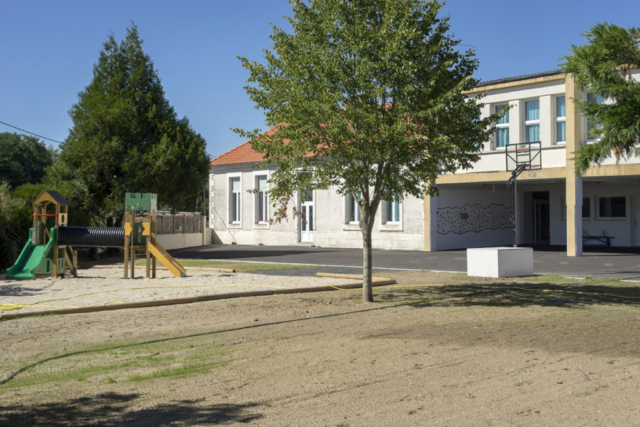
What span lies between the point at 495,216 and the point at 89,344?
26.4 m

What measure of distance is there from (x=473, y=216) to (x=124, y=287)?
65.0 feet

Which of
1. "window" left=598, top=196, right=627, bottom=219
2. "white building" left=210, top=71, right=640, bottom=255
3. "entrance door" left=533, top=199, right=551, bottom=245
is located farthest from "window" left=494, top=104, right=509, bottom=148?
"entrance door" left=533, top=199, right=551, bottom=245

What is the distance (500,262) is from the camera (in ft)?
52.3

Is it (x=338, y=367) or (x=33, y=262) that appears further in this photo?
(x=33, y=262)

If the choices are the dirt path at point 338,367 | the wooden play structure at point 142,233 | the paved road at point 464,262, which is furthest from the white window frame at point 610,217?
the wooden play structure at point 142,233

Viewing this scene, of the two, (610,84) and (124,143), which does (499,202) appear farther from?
(610,84)

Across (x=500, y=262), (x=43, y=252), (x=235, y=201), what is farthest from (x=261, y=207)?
(x=500, y=262)

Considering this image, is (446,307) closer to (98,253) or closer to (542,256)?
(542,256)

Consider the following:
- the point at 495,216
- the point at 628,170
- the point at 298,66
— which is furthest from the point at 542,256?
the point at 298,66

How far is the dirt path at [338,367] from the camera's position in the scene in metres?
4.91

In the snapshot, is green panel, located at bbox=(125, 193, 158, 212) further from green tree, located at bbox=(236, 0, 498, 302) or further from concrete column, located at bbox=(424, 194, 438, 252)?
concrete column, located at bbox=(424, 194, 438, 252)

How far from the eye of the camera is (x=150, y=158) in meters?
26.6

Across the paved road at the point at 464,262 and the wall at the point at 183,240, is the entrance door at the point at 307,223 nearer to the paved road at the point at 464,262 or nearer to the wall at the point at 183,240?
the wall at the point at 183,240

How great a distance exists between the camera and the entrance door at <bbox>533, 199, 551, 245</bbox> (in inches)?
1297
